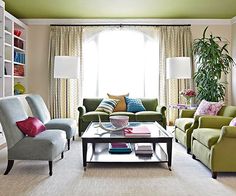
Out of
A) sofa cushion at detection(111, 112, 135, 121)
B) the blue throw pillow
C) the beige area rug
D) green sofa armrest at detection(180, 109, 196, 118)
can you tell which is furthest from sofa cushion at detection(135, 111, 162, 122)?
the beige area rug

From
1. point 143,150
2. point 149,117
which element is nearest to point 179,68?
point 149,117

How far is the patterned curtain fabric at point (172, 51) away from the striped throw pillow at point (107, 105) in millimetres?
1500

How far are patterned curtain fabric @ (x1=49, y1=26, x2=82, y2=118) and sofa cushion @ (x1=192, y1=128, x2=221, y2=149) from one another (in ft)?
12.8

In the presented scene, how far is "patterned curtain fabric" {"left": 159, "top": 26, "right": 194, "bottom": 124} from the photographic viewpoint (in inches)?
302

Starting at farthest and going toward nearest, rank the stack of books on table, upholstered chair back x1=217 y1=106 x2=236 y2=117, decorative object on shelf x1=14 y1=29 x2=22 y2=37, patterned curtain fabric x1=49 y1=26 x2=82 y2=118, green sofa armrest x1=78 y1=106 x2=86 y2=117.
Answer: patterned curtain fabric x1=49 y1=26 x2=82 y2=118
decorative object on shelf x1=14 y1=29 x2=22 y2=37
green sofa armrest x1=78 y1=106 x2=86 y2=117
upholstered chair back x1=217 y1=106 x2=236 y2=117
the stack of books on table

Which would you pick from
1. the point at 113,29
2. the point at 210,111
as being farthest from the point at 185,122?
the point at 113,29

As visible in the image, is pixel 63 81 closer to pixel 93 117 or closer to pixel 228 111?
pixel 93 117

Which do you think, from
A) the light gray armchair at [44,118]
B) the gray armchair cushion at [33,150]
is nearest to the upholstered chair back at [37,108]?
the light gray armchair at [44,118]

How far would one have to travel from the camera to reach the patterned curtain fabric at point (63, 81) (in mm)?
7648

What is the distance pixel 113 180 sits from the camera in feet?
11.9

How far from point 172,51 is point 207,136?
4.10 m

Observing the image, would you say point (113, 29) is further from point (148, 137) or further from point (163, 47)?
point (148, 137)

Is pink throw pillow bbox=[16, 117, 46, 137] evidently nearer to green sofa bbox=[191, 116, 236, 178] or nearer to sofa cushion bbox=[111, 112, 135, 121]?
green sofa bbox=[191, 116, 236, 178]

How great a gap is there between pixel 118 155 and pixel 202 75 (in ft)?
11.4
